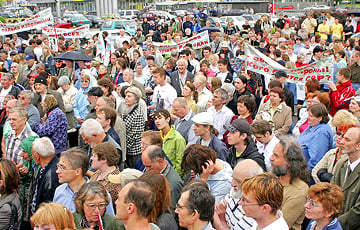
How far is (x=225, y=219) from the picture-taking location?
412 centimetres

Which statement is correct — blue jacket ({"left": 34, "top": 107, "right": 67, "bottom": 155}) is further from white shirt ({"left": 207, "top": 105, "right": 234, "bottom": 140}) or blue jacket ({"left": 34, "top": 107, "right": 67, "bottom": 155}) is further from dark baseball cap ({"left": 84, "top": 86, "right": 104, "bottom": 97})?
white shirt ({"left": 207, "top": 105, "right": 234, "bottom": 140})

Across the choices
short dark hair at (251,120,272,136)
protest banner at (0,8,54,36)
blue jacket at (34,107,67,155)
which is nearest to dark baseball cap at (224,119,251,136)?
short dark hair at (251,120,272,136)

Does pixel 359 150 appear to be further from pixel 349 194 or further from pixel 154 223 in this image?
pixel 154 223

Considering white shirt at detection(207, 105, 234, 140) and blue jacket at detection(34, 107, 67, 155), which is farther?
white shirt at detection(207, 105, 234, 140)

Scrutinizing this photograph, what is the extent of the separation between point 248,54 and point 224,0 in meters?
40.7

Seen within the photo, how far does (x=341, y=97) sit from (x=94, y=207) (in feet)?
17.4

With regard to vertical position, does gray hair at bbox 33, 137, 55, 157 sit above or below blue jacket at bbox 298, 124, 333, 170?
above

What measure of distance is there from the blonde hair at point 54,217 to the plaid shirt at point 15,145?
2.80 m

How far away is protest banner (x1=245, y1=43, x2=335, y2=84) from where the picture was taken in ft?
27.6

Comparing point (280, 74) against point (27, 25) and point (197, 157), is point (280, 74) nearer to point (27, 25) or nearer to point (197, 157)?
point (197, 157)

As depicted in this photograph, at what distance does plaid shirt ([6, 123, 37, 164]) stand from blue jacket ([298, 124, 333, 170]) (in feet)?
12.6

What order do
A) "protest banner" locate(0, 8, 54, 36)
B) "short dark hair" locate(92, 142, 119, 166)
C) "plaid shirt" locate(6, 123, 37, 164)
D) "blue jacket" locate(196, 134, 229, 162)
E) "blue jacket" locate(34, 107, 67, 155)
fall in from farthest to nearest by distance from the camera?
"protest banner" locate(0, 8, 54, 36) → "blue jacket" locate(34, 107, 67, 155) → "plaid shirt" locate(6, 123, 37, 164) → "blue jacket" locate(196, 134, 229, 162) → "short dark hair" locate(92, 142, 119, 166)

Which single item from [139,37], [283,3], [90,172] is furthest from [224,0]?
[90,172]

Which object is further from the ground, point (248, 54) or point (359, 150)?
point (248, 54)
